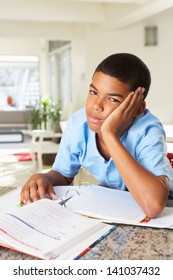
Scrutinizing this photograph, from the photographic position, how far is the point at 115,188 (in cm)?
Result: 125

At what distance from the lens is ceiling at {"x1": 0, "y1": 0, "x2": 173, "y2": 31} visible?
4.68 metres

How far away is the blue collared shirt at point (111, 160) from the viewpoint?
3.56ft

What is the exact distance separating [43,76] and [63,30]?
3342 mm

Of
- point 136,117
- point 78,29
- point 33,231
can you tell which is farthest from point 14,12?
point 33,231

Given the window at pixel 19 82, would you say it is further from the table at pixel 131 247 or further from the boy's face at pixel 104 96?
the table at pixel 131 247

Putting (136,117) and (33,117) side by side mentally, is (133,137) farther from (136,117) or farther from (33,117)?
(33,117)

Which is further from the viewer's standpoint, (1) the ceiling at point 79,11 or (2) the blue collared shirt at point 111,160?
(1) the ceiling at point 79,11

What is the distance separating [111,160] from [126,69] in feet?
0.94

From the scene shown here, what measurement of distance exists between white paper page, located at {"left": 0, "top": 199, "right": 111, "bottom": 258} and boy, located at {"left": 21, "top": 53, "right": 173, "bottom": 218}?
0.51 ft

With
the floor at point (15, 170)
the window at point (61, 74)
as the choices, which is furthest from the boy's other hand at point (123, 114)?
the window at point (61, 74)

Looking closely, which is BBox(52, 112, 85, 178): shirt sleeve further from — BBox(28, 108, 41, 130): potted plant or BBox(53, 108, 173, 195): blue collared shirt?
BBox(28, 108, 41, 130): potted plant

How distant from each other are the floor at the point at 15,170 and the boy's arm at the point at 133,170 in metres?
2.57

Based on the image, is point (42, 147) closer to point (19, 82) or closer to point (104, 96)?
point (104, 96)

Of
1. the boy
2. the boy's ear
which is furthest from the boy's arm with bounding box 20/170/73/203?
the boy's ear
